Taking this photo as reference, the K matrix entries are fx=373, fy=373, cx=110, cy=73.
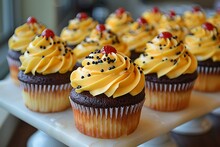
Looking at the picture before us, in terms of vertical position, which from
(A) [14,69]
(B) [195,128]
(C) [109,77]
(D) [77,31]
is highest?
(C) [109,77]

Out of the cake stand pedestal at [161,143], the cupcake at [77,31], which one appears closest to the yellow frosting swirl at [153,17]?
the cupcake at [77,31]

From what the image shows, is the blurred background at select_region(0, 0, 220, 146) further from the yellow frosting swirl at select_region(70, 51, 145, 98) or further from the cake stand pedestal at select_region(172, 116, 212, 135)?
the cake stand pedestal at select_region(172, 116, 212, 135)

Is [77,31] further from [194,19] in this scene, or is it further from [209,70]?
[194,19]

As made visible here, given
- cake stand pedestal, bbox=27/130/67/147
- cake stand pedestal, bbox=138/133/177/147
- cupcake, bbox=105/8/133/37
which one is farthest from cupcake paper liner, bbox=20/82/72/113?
cupcake, bbox=105/8/133/37

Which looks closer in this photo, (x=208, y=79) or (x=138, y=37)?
(x=208, y=79)

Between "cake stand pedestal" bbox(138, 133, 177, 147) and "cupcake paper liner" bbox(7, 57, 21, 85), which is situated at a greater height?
"cupcake paper liner" bbox(7, 57, 21, 85)

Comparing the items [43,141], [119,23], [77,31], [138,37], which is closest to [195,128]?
[138,37]

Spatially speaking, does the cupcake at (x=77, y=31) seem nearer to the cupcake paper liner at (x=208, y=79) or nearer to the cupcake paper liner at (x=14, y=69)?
the cupcake paper liner at (x=14, y=69)
